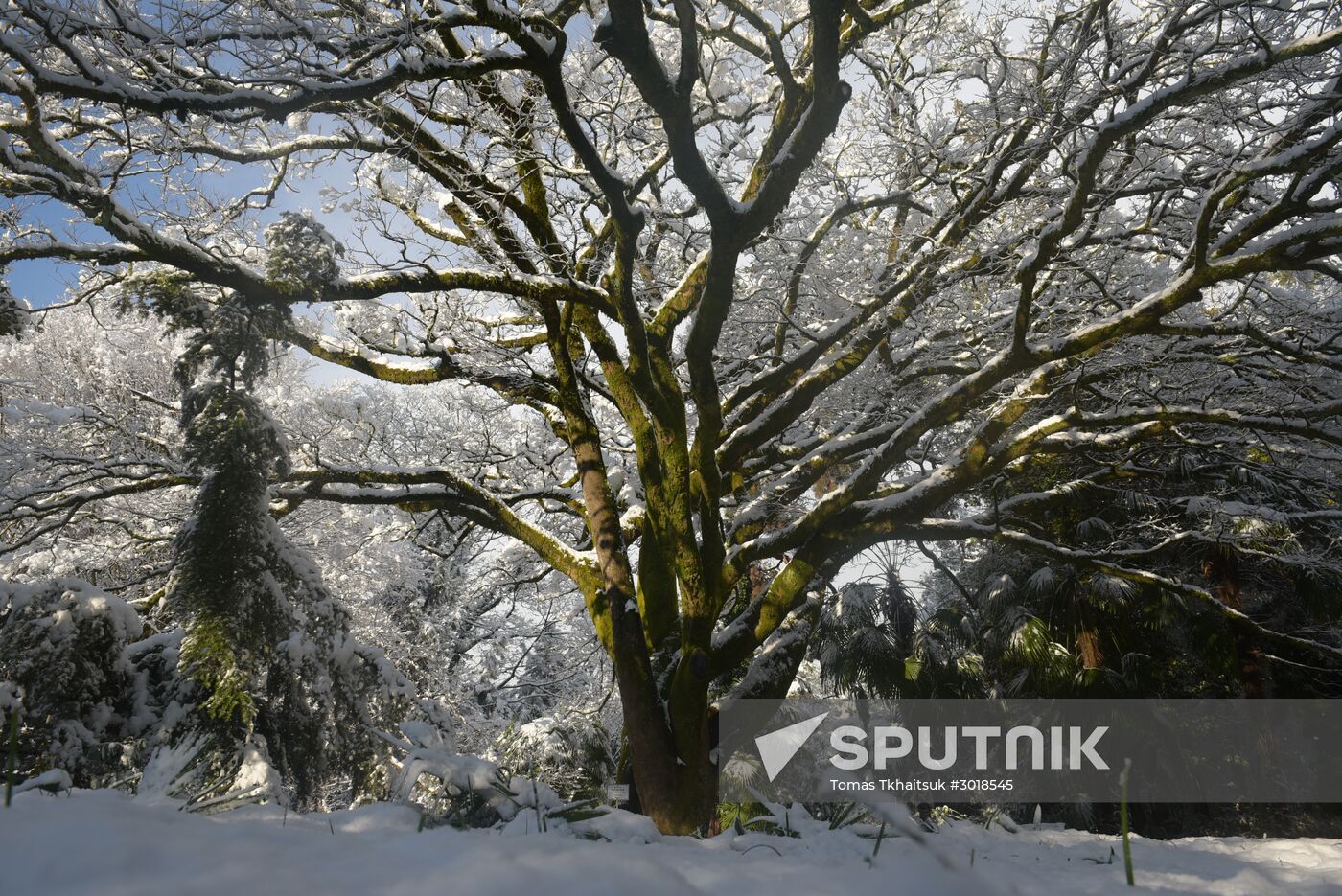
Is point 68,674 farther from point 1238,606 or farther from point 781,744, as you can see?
point 1238,606

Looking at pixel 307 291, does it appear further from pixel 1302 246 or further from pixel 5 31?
pixel 1302 246

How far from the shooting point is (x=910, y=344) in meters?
7.57

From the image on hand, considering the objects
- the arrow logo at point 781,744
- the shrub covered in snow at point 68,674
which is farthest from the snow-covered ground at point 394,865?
→ the arrow logo at point 781,744

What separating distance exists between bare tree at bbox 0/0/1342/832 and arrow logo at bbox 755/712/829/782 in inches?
54.0

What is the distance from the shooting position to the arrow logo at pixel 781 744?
7.27 meters

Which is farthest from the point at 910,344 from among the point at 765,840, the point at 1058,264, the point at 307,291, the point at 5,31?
the point at 5,31

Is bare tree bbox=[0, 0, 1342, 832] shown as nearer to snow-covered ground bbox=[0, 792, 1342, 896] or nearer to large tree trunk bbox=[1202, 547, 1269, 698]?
snow-covered ground bbox=[0, 792, 1342, 896]

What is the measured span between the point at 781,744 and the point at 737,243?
5.86m

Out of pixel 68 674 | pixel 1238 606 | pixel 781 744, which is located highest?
pixel 68 674

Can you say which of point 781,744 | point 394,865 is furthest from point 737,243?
point 781,744

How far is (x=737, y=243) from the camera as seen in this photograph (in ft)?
13.7

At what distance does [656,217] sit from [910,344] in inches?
125

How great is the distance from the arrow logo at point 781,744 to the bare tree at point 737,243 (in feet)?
4.50

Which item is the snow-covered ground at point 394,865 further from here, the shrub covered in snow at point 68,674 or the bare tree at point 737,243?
the bare tree at point 737,243
